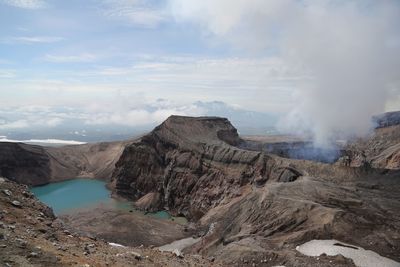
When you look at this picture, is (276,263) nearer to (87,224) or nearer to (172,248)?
(172,248)

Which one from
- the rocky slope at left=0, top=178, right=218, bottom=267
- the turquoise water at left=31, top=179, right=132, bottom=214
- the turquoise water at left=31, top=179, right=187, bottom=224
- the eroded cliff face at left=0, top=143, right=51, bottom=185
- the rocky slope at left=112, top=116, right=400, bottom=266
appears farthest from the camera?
the eroded cliff face at left=0, top=143, right=51, bottom=185

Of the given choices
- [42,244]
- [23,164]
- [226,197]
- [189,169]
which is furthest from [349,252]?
[23,164]

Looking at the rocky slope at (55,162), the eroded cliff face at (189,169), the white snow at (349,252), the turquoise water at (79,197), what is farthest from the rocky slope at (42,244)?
the rocky slope at (55,162)

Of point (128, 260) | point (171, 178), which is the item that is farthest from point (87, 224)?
point (128, 260)

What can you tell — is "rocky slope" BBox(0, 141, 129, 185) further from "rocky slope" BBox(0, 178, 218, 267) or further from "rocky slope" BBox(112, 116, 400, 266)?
"rocky slope" BBox(0, 178, 218, 267)

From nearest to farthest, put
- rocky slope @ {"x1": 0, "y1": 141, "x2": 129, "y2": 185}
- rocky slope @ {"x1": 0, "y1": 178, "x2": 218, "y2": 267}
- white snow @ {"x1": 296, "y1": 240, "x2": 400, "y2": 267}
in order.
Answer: rocky slope @ {"x1": 0, "y1": 178, "x2": 218, "y2": 267}, white snow @ {"x1": 296, "y1": 240, "x2": 400, "y2": 267}, rocky slope @ {"x1": 0, "y1": 141, "x2": 129, "y2": 185}

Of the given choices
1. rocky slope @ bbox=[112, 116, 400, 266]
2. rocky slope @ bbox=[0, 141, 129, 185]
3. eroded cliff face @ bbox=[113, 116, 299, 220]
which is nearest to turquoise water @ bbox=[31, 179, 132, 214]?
rocky slope @ bbox=[0, 141, 129, 185]

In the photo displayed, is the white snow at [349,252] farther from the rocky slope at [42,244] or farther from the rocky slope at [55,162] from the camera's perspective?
the rocky slope at [55,162]
